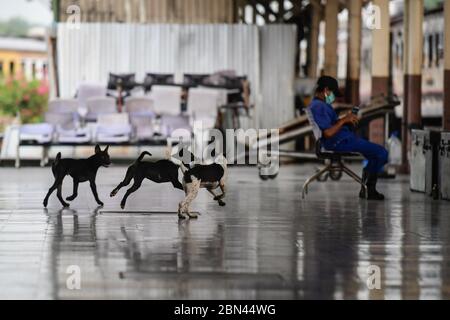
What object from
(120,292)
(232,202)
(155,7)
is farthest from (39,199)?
(155,7)

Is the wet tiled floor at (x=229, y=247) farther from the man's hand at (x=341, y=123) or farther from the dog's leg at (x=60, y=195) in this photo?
the man's hand at (x=341, y=123)

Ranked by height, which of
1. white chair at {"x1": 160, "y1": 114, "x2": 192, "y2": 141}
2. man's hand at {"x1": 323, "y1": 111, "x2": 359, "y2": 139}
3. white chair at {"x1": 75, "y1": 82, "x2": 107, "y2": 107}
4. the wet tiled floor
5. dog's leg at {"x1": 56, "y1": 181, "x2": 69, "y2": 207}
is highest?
white chair at {"x1": 75, "y1": 82, "x2": 107, "y2": 107}

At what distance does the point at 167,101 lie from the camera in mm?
28578

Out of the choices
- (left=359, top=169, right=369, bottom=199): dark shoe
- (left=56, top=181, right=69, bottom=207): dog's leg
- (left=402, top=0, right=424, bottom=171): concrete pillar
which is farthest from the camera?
(left=402, top=0, right=424, bottom=171): concrete pillar

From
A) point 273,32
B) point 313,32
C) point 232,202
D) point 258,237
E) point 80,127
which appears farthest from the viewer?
point 313,32

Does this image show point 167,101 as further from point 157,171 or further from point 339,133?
point 157,171

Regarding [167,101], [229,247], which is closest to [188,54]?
[167,101]

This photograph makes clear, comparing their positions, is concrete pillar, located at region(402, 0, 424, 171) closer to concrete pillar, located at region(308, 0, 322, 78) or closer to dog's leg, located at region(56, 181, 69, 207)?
dog's leg, located at region(56, 181, 69, 207)

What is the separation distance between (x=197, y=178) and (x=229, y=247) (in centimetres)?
261

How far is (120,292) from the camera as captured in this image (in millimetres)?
7977

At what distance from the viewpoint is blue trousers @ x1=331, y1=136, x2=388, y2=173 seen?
54.0 ft

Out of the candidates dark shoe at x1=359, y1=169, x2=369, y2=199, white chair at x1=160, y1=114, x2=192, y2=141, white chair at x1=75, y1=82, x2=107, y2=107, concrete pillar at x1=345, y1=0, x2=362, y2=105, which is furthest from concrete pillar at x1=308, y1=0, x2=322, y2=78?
dark shoe at x1=359, y1=169, x2=369, y2=199

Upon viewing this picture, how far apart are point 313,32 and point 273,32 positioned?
7301mm

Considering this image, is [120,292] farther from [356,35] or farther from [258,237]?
[356,35]
